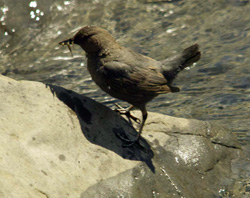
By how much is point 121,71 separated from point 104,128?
75 centimetres

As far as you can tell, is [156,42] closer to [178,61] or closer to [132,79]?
[178,61]

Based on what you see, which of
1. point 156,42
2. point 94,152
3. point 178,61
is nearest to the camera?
point 94,152

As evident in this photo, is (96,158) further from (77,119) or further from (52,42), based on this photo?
(52,42)

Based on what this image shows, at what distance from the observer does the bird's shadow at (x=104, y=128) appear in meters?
4.58

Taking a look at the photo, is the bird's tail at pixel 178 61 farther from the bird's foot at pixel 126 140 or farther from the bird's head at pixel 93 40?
the bird's foot at pixel 126 140

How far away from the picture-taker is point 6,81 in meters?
4.62

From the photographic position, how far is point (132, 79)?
5.21 metres

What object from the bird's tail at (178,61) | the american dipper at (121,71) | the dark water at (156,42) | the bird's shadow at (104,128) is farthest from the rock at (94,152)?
the dark water at (156,42)

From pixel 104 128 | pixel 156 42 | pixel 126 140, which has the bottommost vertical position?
pixel 156 42

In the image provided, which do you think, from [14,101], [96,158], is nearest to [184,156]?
[96,158]

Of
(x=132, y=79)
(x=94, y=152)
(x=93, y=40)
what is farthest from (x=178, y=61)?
(x=94, y=152)

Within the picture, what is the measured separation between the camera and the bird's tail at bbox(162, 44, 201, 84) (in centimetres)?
573

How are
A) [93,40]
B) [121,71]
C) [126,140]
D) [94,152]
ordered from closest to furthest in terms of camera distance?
[94,152]
[126,140]
[121,71]
[93,40]

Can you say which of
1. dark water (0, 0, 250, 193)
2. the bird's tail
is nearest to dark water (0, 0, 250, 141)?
dark water (0, 0, 250, 193)
